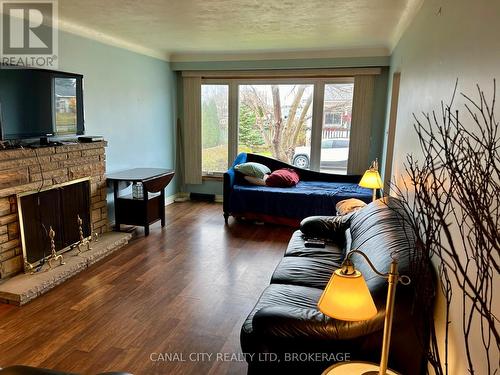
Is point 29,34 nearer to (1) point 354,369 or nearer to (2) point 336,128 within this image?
(1) point 354,369

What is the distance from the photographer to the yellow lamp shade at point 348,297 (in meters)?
1.33

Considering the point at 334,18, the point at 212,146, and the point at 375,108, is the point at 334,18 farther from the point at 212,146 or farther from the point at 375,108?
the point at 212,146

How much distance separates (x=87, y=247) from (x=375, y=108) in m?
4.14

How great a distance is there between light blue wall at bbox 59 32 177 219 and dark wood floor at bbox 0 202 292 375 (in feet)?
4.52

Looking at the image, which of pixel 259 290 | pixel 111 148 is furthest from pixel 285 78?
pixel 259 290

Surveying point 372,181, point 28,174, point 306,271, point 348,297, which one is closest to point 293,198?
point 372,181

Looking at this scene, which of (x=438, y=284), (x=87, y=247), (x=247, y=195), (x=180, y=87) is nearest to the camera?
(x=438, y=284)

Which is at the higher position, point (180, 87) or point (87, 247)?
point (180, 87)

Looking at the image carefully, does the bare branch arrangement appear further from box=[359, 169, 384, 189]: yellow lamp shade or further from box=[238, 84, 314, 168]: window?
box=[238, 84, 314, 168]: window

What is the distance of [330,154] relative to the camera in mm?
5660

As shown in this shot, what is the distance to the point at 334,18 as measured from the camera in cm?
347

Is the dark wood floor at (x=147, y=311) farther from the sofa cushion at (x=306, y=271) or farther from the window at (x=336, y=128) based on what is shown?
the window at (x=336, y=128)

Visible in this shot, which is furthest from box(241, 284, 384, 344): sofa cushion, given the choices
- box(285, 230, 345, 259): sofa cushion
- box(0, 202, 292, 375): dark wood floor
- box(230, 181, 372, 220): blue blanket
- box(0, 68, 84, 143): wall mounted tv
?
box(230, 181, 372, 220): blue blanket

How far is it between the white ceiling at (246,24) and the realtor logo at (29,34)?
153 millimetres
